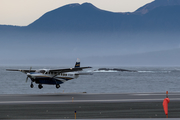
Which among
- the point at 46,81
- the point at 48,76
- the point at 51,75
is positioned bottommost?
the point at 46,81

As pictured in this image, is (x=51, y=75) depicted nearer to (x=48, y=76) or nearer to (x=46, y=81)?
(x=48, y=76)

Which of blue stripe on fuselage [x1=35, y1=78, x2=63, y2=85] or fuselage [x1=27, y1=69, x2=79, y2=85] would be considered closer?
fuselage [x1=27, y1=69, x2=79, y2=85]

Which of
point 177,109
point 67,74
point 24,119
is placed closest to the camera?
point 24,119

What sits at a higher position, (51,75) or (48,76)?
(51,75)

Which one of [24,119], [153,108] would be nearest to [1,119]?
[24,119]

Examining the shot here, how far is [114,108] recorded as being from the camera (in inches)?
1069

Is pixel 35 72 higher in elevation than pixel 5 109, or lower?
higher

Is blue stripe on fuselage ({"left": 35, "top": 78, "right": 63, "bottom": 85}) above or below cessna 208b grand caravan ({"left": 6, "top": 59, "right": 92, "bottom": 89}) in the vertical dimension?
below

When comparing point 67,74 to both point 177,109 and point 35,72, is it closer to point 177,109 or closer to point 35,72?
point 35,72

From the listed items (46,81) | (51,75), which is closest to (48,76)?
(51,75)

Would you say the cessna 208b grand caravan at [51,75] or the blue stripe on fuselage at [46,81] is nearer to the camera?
the cessna 208b grand caravan at [51,75]

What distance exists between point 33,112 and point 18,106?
4210 millimetres

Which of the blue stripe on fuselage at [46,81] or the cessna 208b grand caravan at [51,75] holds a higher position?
the cessna 208b grand caravan at [51,75]

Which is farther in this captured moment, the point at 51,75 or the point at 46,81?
the point at 51,75
